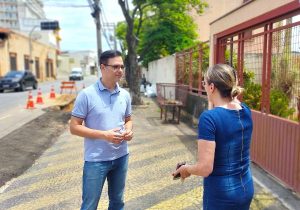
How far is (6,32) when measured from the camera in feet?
128

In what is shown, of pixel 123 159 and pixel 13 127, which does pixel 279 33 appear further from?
pixel 13 127

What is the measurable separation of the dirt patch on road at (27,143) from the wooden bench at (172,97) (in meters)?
3.22

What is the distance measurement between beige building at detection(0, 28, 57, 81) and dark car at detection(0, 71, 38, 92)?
1062 cm

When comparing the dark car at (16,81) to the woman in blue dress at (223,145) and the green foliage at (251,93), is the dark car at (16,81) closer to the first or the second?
the green foliage at (251,93)

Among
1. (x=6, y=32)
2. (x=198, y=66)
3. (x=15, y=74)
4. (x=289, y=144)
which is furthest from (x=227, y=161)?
(x=6, y=32)

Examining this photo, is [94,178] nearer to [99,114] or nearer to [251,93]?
[99,114]

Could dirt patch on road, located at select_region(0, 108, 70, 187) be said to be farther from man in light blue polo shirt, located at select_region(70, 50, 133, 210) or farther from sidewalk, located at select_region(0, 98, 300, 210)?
man in light blue polo shirt, located at select_region(70, 50, 133, 210)

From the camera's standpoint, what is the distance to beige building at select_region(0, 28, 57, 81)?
38625 millimetres

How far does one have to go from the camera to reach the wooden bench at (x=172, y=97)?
11.2m

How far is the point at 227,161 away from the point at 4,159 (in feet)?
18.0

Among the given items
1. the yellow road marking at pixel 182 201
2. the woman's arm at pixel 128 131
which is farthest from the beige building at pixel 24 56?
the woman's arm at pixel 128 131

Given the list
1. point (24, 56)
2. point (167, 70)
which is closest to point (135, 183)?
point (167, 70)

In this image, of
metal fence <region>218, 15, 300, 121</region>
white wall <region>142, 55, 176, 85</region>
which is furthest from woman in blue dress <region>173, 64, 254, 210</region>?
white wall <region>142, 55, 176, 85</region>

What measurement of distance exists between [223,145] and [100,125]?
1197mm
